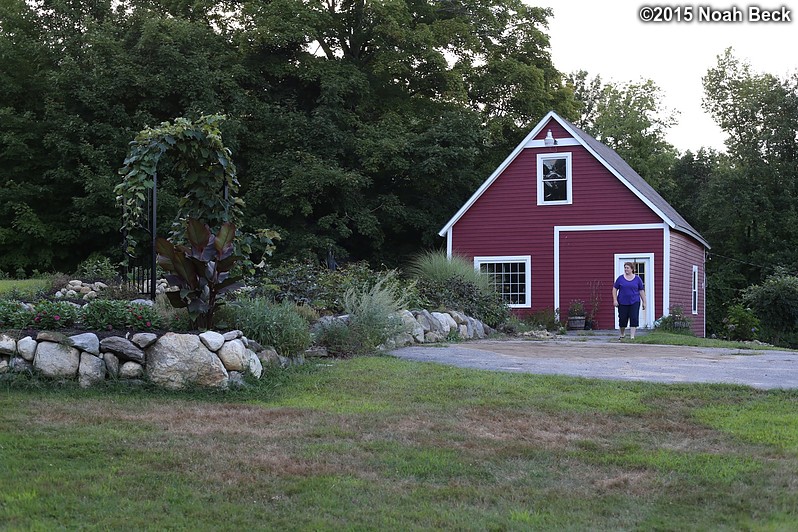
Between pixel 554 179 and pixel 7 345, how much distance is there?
17016 millimetres

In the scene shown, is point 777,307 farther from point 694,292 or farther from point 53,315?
point 53,315

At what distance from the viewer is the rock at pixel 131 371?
773 cm

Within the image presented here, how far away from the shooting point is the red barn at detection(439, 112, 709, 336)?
2155 centimetres

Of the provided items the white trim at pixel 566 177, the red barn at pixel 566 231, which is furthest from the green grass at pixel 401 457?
the white trim at pixel 566 177

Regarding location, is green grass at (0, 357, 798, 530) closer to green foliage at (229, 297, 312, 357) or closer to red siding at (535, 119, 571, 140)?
green foliage at (229, 297, 312, 357)

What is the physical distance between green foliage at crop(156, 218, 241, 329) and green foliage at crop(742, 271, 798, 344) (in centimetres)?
1842

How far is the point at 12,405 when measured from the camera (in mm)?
6707

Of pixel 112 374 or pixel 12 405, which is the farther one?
pixel 112 374

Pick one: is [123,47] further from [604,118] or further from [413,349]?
[604,118]

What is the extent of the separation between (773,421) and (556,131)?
1670cm

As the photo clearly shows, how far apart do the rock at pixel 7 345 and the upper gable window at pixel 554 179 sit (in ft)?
55.1

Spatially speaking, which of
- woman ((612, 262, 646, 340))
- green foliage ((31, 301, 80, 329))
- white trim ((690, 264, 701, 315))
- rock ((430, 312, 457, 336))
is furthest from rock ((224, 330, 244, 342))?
white trim ((690, 264, 701, 315))

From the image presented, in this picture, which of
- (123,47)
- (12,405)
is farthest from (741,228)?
(12,405)

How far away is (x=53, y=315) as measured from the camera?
8.14m
